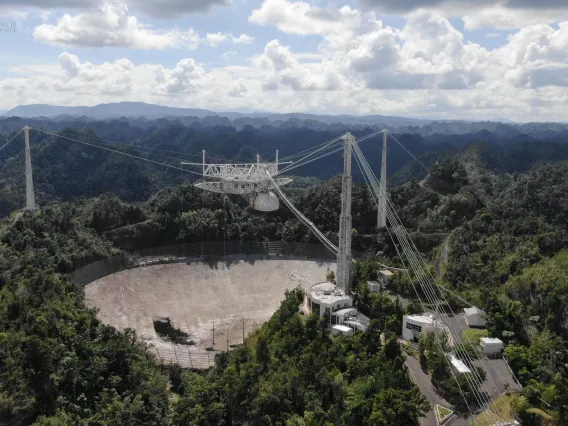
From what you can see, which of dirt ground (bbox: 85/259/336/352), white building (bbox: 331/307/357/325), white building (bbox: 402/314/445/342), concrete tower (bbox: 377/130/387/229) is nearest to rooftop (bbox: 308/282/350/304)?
white building (bbox: 331/307/357/325)

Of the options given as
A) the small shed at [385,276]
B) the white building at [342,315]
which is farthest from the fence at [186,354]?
the small shed at [385,276]

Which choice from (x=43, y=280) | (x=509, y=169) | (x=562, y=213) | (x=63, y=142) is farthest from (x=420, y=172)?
(x=43, y=280)

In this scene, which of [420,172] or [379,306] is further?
[420,172]

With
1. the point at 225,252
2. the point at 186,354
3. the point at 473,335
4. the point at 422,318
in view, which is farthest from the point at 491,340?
the point at 225,252

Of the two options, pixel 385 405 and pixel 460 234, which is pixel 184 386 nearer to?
pixel 385 405

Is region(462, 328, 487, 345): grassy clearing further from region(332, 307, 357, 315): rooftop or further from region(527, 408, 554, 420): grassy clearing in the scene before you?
region(332, 307, 357, 315): rooftop

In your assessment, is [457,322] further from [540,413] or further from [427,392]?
[540,413]
